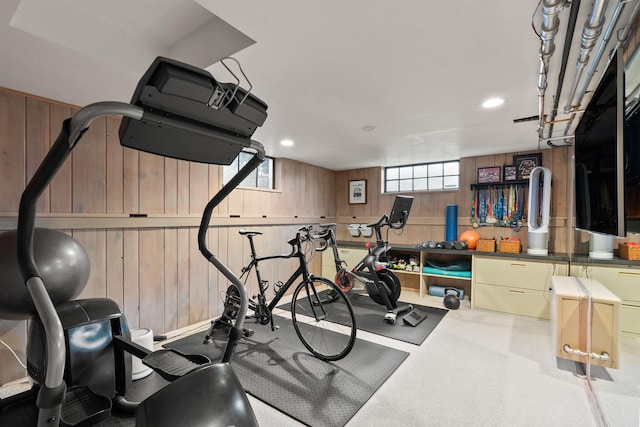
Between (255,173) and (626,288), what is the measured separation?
3928 millimetres

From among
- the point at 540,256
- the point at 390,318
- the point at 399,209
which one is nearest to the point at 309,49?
the point at 399,209

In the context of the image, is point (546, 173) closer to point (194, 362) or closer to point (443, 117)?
point (443, 117)

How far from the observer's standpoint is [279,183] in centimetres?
465

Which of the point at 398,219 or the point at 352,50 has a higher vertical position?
the point at 352,50

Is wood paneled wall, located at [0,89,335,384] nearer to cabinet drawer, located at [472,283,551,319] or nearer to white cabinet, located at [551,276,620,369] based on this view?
cabinet drawer, located at [472,283,551,319]

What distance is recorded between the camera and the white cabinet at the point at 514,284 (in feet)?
11.7

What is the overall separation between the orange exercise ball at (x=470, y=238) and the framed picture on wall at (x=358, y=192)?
1836mm

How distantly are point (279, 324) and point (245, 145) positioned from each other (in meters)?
2.79

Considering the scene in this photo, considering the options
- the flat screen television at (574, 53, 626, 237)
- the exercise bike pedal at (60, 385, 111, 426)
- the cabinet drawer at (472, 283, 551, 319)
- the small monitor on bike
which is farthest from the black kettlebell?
the exercise bike pedal at (60, 385, 111, 426)

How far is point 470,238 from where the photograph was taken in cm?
439

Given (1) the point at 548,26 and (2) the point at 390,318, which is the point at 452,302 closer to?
(2) the point at 390,318

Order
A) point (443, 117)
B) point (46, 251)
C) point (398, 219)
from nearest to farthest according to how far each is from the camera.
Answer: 1. point (46, 251)
2. point (443, 117)
3. point (398, 219)

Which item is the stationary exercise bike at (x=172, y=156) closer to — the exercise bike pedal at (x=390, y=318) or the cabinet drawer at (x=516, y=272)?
the exercise bike pedal at (x=390, y=318)

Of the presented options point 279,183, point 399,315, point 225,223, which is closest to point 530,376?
point 399,315
